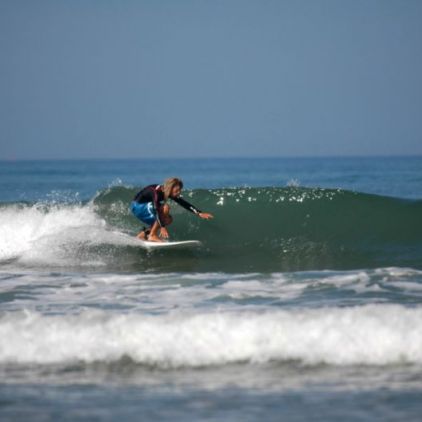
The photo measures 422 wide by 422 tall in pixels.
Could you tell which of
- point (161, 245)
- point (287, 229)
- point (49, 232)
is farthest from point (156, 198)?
point (287, 229)

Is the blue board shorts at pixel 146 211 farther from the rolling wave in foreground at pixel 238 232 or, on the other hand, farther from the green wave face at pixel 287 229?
the green wave face at pixel 287 229

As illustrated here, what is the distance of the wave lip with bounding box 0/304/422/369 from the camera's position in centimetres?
690

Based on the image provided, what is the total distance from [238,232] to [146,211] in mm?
3075

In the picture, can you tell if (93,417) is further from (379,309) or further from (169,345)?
(379,309)

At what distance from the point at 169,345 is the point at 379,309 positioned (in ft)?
6.20

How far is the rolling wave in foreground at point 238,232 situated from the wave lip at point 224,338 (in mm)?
4447

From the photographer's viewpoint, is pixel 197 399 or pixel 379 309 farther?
pixel 379 309

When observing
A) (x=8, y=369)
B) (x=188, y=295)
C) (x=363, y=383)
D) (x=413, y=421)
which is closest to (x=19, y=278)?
(x=188, y=295)

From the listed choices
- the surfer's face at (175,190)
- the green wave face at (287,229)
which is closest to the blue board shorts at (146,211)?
the surfer's face at (175,190)

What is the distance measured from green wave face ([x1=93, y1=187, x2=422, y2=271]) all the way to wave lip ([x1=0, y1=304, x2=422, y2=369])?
4.44m

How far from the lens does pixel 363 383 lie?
20.1 ft

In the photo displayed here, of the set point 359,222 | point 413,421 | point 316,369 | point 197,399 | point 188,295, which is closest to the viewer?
Answer: point 413,421

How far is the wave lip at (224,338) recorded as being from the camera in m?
6.90

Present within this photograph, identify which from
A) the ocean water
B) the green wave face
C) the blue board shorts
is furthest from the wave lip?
the blue board shorts
